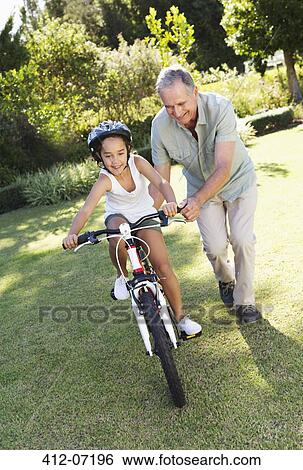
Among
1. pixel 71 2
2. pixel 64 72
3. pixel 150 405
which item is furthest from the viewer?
pixel 71 2

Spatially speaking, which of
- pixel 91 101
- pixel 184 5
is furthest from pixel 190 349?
pixel 184 5

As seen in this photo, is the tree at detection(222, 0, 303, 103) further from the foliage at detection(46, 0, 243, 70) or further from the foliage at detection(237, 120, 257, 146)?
the foliage at detection(46, 0, 243, 70)

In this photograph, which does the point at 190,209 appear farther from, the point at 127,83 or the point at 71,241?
the point at 127,83

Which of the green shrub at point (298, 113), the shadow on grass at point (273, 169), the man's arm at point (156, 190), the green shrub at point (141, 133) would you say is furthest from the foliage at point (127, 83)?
the man's arm at point (156, 190)

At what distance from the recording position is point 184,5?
30.3 m

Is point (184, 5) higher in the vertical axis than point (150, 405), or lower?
higher

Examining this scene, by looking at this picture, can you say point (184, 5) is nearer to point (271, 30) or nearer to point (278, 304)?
point (271, 30)

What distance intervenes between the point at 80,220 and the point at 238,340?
54.1 inches

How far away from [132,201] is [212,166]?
61 cm

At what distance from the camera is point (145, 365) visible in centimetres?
363

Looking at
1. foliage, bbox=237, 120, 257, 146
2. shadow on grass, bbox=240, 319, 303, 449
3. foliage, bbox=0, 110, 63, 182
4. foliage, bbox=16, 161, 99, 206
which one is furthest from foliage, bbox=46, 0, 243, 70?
shadow on grass, bbox=240, 319, 303, 449

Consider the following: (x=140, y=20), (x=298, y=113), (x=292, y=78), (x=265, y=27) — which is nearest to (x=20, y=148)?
(x=265, y=27)

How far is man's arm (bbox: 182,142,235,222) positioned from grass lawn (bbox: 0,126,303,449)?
1.02 m
